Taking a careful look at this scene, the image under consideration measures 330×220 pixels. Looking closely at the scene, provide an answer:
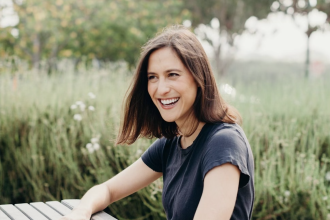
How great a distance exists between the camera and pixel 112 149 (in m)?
3.94

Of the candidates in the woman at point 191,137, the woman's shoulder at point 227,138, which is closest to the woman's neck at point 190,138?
the woman at point 191,137

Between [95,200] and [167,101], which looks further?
[95,200]

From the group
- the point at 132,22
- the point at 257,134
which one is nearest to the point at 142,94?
the point at 257,134

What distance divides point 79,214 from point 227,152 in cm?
77

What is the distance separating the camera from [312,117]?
4.51 metres

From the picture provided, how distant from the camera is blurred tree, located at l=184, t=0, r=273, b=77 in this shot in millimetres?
20719

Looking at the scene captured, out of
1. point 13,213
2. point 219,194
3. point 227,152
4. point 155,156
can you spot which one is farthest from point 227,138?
point 13,213

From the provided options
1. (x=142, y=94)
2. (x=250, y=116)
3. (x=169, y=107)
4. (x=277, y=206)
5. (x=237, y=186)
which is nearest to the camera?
(x=237, y=186)

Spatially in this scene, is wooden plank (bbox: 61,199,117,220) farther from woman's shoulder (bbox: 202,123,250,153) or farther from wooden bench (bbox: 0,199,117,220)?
woman's shoulder (bbox: 202,123,250,153)

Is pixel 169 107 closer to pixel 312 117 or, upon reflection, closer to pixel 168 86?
pixel 168 86

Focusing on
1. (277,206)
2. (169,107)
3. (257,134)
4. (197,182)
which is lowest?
(277,206)

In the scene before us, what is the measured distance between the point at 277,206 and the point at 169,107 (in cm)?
170

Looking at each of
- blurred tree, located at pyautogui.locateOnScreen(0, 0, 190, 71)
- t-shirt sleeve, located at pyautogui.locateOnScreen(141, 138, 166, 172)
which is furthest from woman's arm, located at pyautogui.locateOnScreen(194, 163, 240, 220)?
blurred tree, located at pyautogui.locateOnScreen(0, 0, 190, 71)

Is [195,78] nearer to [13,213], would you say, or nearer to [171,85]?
[171,85]
